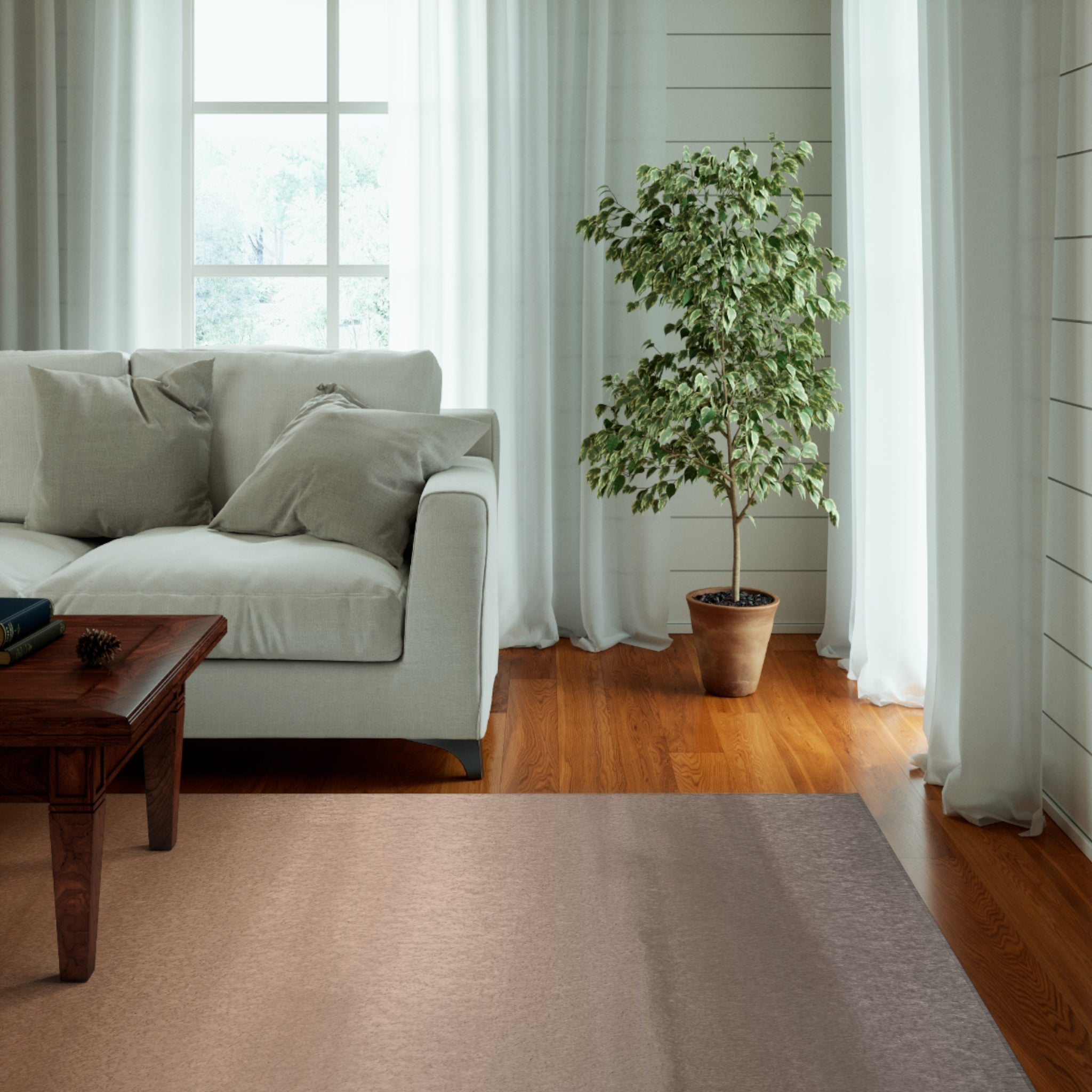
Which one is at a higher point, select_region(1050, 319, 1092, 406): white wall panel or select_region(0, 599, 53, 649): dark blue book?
select_region(1050, 319, 1092, 406): white wall panel

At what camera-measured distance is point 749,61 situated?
12.7 ft

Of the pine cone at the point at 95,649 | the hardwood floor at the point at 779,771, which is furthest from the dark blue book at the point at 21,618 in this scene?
the hardwood floor at the point at 779,771

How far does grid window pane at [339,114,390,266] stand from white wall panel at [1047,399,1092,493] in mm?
2400

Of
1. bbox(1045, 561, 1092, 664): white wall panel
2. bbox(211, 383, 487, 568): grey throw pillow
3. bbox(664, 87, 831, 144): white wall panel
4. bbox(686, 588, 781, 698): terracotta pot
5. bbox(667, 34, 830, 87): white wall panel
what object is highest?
bbox(667, 34, 830, 87): white wall panel

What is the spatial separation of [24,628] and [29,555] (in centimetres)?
86

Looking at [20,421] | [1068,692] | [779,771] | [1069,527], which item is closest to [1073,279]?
[1069,527]

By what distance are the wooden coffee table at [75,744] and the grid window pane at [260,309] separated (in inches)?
92.4

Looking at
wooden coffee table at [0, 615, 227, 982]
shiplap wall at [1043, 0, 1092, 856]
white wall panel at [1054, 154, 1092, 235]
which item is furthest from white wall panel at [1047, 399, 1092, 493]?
wooden coffee table at [0, 615, 227, 982]

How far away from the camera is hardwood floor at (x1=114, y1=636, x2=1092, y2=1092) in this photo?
6.01 ft

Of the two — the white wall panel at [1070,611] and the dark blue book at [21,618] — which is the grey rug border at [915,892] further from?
the dark blue book at [21,618]

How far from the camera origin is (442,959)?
1836mm

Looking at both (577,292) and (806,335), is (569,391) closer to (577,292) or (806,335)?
(577,292)

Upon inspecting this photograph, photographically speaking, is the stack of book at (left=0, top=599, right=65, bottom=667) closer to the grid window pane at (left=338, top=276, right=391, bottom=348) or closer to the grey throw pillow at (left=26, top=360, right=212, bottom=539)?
the grey throw pillow at (left=26, top=360, right=212, bottom=539)

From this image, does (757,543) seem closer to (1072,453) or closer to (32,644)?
(1072,453)
